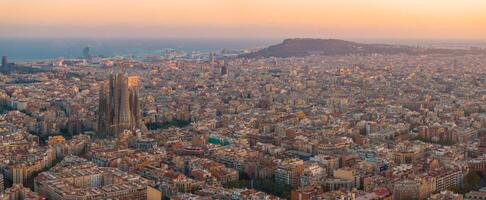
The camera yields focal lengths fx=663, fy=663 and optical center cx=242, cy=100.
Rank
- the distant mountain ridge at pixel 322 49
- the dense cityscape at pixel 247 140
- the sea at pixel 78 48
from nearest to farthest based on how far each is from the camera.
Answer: the dense cityscape at pixel 247 140 → the distant mountain ridge at pixel 322 49 → the sea at pixel 78 48

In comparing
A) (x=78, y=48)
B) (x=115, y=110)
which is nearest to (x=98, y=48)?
(x=78, y=48)

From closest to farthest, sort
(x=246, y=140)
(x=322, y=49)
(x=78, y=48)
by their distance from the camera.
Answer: (x=246, y=140)
(x=322, y=49)
(x=78, y=48)

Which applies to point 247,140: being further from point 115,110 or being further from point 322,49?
point 322,49

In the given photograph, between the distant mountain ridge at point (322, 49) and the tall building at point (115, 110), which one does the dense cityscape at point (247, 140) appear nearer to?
the tall building at point (115, 110)

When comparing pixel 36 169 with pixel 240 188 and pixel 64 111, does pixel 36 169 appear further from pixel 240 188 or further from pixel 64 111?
pixel 64 111

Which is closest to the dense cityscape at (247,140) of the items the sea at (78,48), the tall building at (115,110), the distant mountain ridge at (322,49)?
the tall building at (115,110)

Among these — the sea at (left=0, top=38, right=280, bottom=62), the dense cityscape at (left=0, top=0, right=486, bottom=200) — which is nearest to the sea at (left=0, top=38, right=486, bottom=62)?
the sea at (left=0, top=38, right=280, bottom=62)

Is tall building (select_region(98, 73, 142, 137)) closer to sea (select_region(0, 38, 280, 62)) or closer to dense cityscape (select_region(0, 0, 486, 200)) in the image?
dense cityscape (select_region(0, 0, 486, 200))
